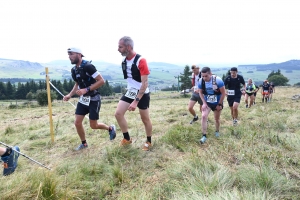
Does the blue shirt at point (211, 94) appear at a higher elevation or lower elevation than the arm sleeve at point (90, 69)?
lower

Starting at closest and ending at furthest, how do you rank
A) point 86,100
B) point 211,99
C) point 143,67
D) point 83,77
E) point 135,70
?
point 143,67 < point 135,70 < point 83,77 < point 86,100 < point 211,99

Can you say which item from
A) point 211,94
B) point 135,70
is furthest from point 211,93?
point 135,70

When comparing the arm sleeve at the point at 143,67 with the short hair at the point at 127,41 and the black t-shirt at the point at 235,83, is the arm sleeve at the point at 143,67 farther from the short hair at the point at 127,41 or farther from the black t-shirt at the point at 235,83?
the black t-shirt at the point at 235,83

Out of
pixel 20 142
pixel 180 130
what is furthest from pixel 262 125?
pixel 20 142

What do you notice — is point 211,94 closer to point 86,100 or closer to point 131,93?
point 131,93

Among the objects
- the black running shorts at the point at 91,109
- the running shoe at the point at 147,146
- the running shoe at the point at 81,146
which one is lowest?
the running shoe at the point at 81,146

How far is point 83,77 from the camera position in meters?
4.83

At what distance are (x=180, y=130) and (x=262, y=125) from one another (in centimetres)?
286

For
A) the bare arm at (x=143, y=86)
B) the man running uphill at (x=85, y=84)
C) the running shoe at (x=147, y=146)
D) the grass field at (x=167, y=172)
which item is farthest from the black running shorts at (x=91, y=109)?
the running shoe at (x=147, y=146)

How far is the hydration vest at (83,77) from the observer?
4789 millimetres

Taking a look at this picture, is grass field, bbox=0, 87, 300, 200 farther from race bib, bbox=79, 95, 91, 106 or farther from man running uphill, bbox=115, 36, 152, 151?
race bib, bbox=79, 95, 91, 106

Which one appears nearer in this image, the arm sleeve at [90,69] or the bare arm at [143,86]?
the bare arm at [143,86]

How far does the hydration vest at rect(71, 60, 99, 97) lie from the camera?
4.79 metres

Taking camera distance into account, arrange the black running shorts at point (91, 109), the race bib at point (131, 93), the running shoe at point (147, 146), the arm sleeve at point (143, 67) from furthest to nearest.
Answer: the black running shorts at point (91, 109) < the running shoe at point (147, 146) < the race bib at point (131, 93) < the arm sleeve at point (143, 67)
